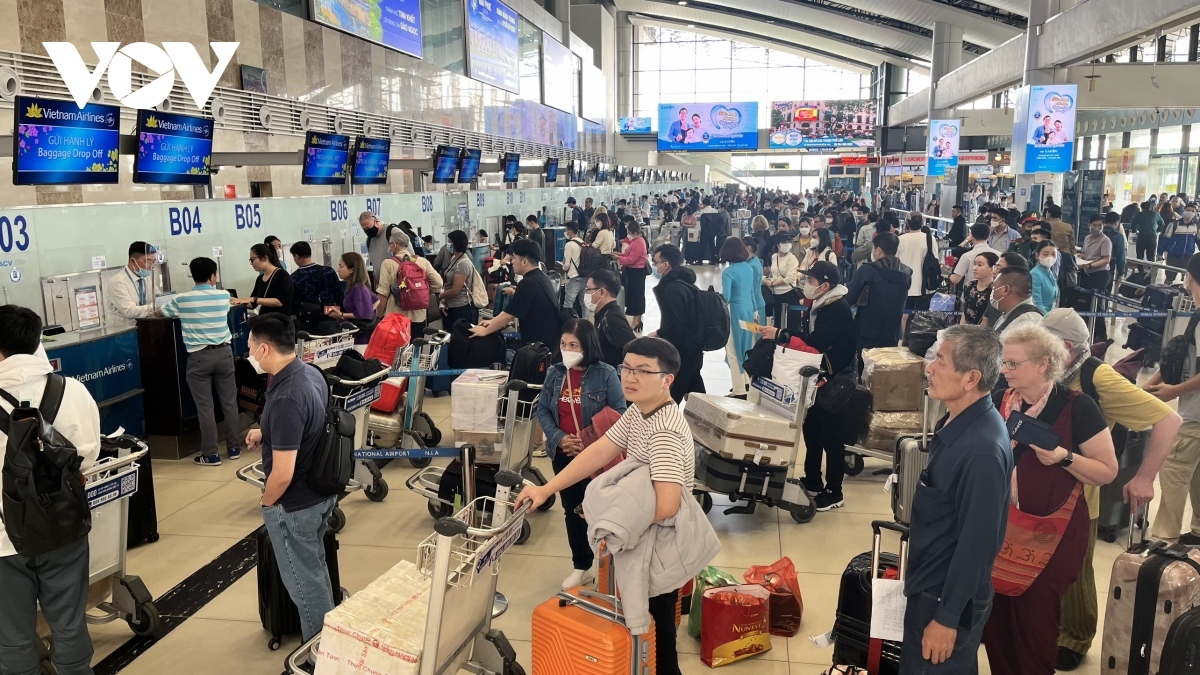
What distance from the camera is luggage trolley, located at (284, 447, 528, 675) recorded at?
2.85 metres

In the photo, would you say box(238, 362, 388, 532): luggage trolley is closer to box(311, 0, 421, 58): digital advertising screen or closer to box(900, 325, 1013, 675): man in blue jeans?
box(900, 325, 1013, 675): man in blue jeans

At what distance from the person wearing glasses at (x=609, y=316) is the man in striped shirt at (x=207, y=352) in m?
3.15

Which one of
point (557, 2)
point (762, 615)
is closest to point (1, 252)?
point (762, 615)

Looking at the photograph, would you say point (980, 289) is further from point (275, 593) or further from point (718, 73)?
point (718, 73)

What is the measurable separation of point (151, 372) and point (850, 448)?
5687mm

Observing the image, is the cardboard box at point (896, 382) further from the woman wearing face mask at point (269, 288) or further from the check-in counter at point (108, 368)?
the check-in counter at point (108, 368)

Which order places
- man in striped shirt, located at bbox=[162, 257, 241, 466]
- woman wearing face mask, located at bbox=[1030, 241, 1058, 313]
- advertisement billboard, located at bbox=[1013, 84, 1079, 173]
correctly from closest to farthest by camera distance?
man in striped shirt, located at bbox=[162, 257, 241, 466] → woman wearing face mask, located at bbox=[1030, 241, 1058, 313] → advertisement billboard, located at bbox=[1013, 84, 1079, 173]

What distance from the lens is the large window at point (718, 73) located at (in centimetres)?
4753

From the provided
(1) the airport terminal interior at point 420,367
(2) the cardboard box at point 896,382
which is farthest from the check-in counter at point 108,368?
(2) the cardboard box at point 896,382

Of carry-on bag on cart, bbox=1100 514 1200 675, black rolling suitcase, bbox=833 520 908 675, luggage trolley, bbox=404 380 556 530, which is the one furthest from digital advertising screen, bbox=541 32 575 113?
carry-on bag on cart, bbox=1100 514 1200 675

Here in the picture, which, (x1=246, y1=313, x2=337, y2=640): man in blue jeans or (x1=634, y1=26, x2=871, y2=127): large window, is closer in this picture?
(x1=246, y1=313, x2=337, y2=640): man in blue jeans

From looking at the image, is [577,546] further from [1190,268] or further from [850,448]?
[1190,268]

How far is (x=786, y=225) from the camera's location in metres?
15.9

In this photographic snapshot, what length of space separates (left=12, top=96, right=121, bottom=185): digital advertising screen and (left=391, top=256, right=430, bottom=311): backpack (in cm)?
284
